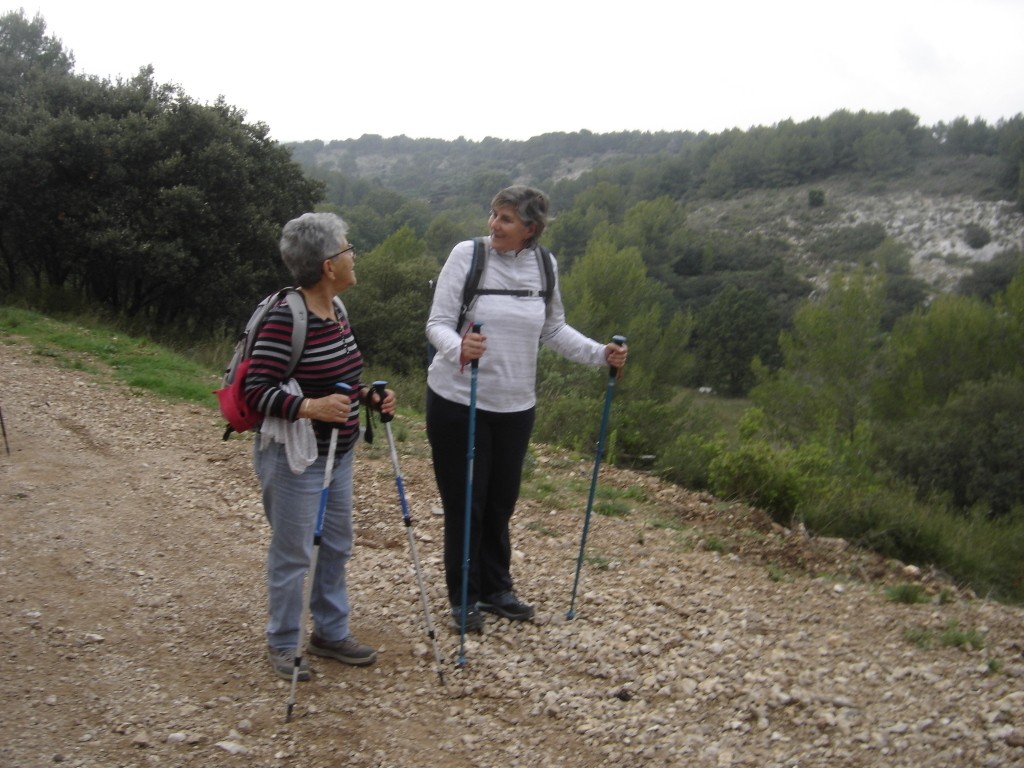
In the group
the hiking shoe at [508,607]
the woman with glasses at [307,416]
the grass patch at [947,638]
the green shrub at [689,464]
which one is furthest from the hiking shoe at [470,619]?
the green shrub at [689,464]

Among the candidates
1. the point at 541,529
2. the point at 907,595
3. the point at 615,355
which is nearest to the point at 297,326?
the point at 615,355

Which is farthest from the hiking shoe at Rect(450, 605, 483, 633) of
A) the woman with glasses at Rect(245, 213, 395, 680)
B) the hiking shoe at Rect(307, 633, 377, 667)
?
the woman with glasses at Rect(245, 213, 395, 680)

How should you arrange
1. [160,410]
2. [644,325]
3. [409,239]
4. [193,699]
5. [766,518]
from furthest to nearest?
[409,239] < [644,325] < [160,410] < [766,518] < [193,699]

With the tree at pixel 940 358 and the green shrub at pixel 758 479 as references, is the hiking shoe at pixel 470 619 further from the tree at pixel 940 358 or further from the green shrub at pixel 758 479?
the tree at pixel 940 358

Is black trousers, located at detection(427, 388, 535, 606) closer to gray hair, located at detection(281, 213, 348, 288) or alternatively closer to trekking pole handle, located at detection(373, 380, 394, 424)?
trekking pole handle, located at detection(373, 380, 394, 424)

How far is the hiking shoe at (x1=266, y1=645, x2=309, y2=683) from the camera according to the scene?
3.58 m

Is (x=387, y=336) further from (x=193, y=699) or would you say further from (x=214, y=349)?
(x=193, y=699)

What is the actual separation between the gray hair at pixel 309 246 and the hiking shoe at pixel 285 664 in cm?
143

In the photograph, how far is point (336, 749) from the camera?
3207mm

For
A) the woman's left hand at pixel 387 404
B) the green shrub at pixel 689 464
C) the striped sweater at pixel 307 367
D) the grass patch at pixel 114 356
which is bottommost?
the green shrub at pixel 689 464

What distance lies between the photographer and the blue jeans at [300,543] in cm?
343

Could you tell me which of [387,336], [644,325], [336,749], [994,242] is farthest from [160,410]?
→ [994,242]

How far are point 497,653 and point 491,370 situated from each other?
1232mm

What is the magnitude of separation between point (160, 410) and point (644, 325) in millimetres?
20055
